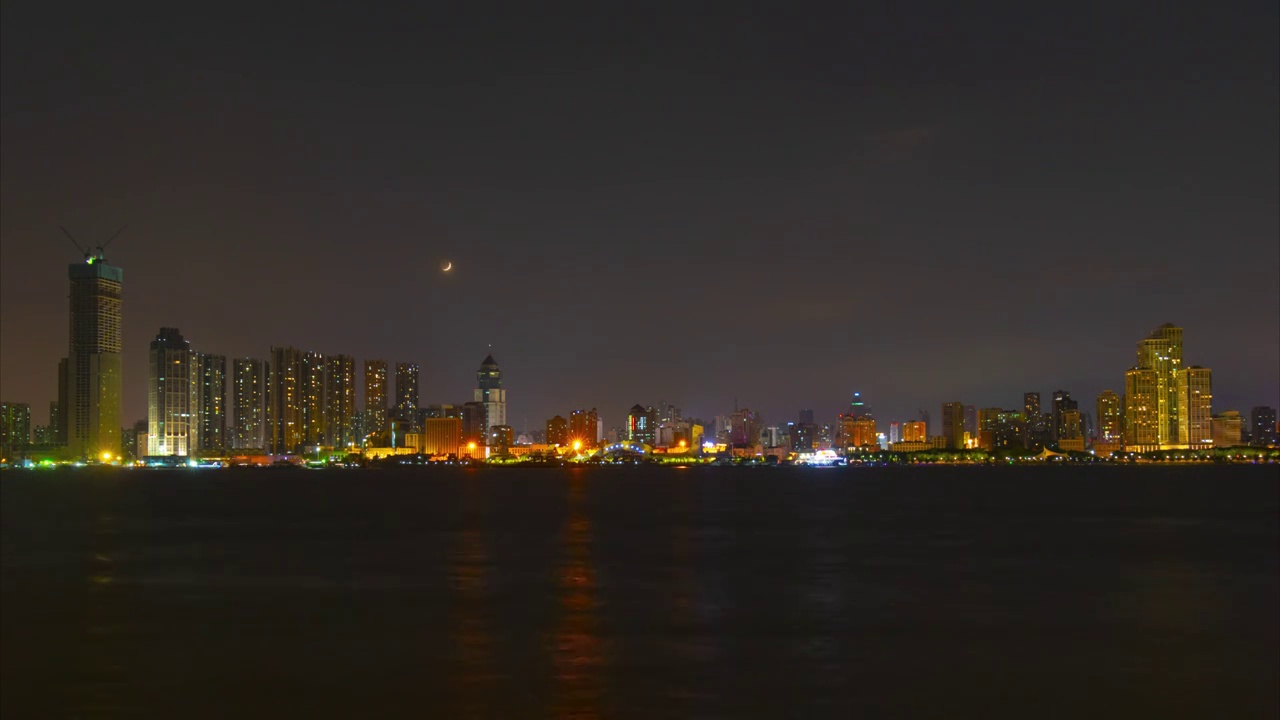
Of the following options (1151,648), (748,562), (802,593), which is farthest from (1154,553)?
(1151,648)

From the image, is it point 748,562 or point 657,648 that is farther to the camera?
point 748,562

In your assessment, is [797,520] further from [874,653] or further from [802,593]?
[874,653]

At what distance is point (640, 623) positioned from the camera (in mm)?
30812

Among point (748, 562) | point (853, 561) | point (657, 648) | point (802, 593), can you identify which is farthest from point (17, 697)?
point (853, 561)

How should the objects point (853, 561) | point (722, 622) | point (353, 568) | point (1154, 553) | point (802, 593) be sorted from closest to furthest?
1. point (722, 622)
2. point (802, 593)
3. point (353, 568)
4. point (853, 561)
5. point (1154, 553)

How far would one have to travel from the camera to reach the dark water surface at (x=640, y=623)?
21.9m

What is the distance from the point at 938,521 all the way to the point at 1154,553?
2516cm

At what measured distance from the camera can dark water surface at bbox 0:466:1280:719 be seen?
21906mm

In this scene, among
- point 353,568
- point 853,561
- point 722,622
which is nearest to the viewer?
point 722,622

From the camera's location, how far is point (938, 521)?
7925cm

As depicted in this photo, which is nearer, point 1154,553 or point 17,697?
point 17,697

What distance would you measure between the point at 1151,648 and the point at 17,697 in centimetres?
2417

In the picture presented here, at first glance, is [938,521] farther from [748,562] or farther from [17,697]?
[17,697]

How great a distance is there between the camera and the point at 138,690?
74.3ft
